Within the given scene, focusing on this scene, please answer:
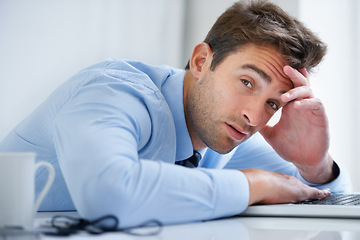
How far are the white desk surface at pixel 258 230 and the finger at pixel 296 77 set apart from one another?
54 centimetres

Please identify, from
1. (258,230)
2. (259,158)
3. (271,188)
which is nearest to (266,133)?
(259,158)

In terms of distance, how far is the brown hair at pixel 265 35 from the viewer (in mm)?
1418

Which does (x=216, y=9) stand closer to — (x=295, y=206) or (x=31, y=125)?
(x=31, y=125)

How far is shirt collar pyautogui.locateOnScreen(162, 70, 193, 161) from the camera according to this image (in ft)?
4.70

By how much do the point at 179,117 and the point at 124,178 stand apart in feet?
2.06

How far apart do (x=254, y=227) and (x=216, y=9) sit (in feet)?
8.27

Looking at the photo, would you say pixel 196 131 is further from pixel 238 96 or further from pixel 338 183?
pixel 338 183

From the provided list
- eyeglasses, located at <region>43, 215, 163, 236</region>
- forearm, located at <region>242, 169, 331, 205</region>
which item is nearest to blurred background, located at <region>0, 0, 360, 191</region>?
forearm, located at <region>242, 169, 331, 205</region>

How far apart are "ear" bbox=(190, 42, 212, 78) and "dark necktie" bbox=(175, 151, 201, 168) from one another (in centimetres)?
29

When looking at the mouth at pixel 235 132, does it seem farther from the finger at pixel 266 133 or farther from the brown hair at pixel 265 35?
the finger at pixel 266 133

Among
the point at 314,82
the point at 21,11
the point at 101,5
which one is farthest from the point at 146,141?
the point at 314,82

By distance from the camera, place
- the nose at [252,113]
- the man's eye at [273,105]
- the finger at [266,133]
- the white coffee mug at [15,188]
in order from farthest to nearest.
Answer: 1. the finger at [266,133]
2. the man's eye at [273,105]
3. the nose at [252,113]
4. the white coffee mug at [15,188]

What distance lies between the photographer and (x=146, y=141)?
47.3 inches

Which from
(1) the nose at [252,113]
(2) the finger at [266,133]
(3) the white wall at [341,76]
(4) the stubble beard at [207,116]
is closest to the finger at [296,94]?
(1) the nose at [252,113]
